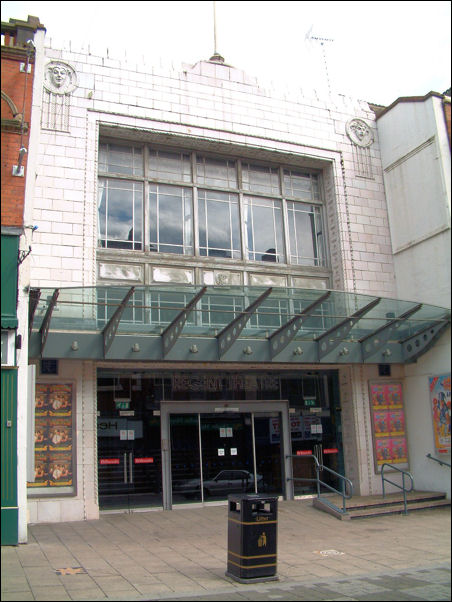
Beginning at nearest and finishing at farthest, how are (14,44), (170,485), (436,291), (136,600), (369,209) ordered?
(136,600) → (14,44) → (170,485) → (436,291) → (369,209)

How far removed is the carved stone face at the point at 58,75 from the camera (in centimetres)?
1358

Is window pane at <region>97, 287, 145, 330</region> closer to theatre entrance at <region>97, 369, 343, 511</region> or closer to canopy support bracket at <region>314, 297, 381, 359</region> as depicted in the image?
theatre entrance at <region>97, 369, 343, 511</region>

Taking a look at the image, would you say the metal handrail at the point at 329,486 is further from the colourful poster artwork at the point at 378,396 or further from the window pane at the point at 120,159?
the window pane at the point at 120,159

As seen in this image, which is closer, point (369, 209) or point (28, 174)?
point (28, 174)

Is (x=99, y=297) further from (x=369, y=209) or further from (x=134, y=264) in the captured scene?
(x=369, y=209)

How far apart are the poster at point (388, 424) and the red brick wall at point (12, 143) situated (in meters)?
9.93

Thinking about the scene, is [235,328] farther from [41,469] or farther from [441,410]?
[441,410]

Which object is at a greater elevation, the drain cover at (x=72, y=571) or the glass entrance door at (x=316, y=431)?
the glass entrance door at (x=316, y=431)

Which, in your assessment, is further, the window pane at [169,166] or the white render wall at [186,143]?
the window pane at [169,166]

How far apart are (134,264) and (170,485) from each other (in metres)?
5.19

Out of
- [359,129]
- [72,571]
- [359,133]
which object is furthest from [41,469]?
[359,129]

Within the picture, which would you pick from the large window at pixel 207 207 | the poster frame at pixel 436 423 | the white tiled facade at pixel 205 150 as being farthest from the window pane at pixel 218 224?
the poster frame at pixel 436 423

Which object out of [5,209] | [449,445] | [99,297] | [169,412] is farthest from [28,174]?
[449,445]

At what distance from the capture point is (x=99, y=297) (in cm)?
1148
